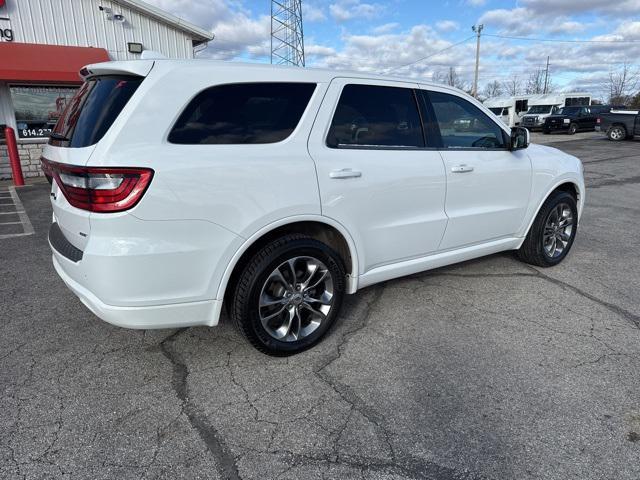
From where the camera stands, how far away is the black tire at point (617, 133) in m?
22.6

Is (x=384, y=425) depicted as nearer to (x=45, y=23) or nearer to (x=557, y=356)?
(x=557, y=356)

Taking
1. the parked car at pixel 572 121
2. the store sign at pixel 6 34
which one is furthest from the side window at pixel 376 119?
the parked car at pixel 572 121

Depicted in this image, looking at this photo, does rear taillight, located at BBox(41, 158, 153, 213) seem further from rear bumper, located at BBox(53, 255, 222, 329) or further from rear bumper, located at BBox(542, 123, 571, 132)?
rear bumper, located at BBox(542, 123, 571, 132)

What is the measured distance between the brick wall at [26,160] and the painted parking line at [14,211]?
1682mm

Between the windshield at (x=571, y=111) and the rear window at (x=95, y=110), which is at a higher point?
the windshield at (x=571, y=111)

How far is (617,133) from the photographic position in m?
22.9

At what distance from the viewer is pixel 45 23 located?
37.1 feet

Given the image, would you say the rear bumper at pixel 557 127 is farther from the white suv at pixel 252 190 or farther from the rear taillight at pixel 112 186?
the rear taillight at pixel 112 186

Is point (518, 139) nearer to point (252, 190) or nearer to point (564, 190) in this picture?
point (564, 190)

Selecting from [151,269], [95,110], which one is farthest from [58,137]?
[151,269]

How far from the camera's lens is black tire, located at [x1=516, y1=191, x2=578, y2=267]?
4602 mm

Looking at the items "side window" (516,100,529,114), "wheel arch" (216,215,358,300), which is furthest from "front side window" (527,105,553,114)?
"wheel arch" (216,215,358,300)

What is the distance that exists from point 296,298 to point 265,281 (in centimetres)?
31

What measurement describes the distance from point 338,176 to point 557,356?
1.93 metres
